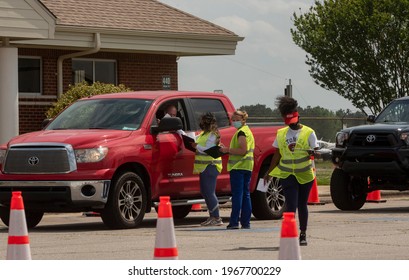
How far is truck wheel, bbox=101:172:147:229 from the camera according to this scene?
56.8ft

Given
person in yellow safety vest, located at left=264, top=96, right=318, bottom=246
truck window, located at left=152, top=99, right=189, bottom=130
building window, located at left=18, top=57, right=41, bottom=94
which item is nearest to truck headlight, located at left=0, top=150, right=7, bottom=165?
truck window, located at left=152, top=99, right=189, bottom=130

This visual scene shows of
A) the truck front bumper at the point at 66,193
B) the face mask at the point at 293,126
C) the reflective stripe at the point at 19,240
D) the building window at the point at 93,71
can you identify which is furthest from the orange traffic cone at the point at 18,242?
the building window at the point at 93,71

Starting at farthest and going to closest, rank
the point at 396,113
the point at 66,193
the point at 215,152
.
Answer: the point at 396,113 < the point at 215,152 < the point at 66,193

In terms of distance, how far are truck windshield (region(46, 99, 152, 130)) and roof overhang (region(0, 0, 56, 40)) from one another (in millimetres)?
8448

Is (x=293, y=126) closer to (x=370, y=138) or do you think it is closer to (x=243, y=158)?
(x=243, y=158)

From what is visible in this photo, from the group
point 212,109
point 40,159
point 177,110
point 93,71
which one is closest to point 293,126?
point 40,159

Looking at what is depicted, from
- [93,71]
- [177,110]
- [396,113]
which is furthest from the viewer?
[93,71]

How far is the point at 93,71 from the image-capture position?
32.4 m

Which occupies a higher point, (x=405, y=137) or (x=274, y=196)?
(x=405, y=137)

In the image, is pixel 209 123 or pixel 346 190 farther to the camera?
pixel 346 190

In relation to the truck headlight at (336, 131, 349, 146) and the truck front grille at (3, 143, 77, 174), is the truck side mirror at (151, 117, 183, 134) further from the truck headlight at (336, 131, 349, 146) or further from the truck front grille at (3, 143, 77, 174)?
the truck headlight at (336, 131, 349, 146)

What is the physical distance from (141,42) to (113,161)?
14.7 m

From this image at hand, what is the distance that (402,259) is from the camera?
12969mm
